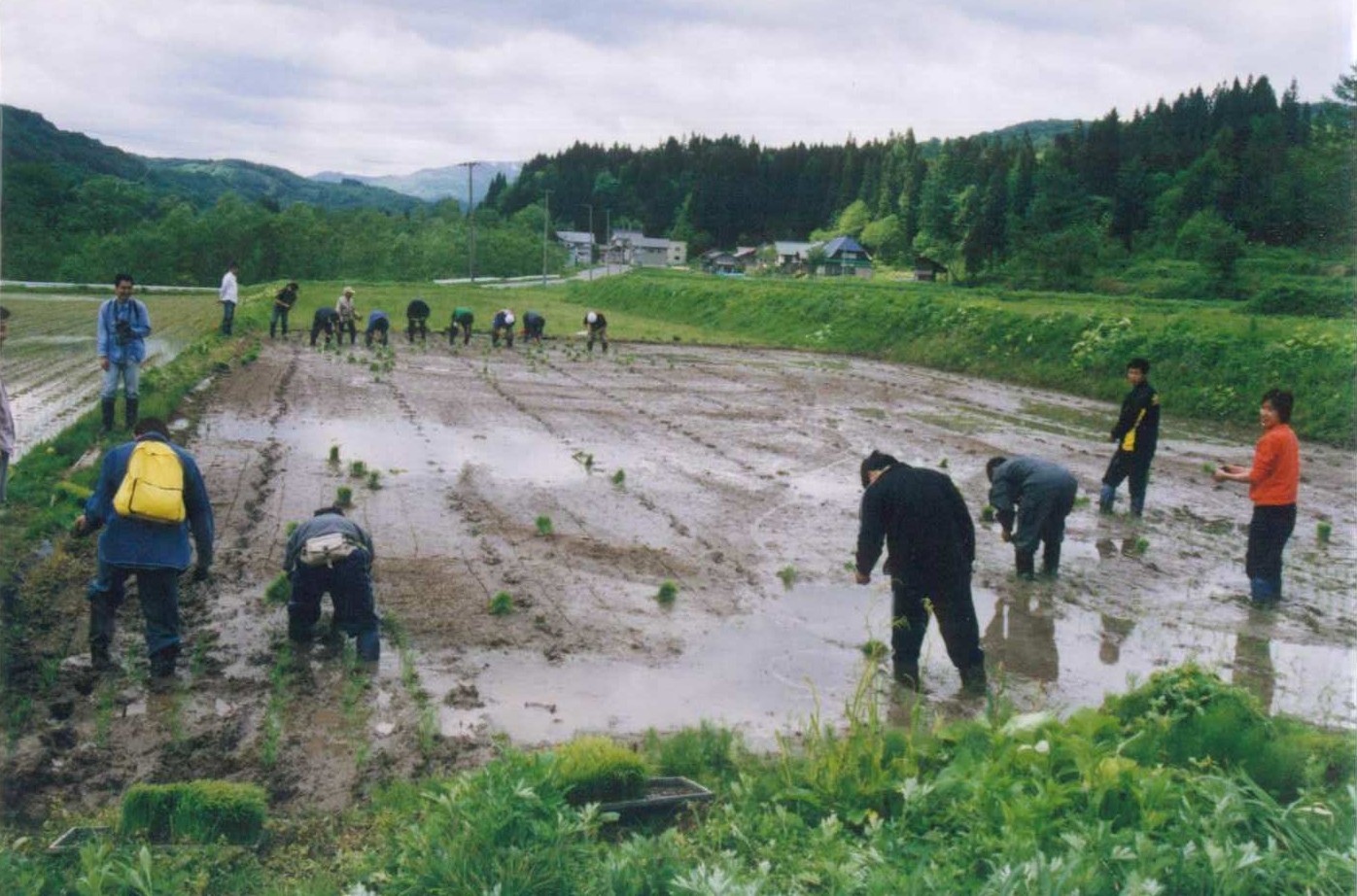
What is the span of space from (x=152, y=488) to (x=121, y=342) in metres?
7.28

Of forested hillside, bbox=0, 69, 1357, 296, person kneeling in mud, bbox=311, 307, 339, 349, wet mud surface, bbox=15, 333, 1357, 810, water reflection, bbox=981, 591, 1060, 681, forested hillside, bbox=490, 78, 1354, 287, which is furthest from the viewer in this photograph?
forested hillside, bbox=490, 78, 1354, 287

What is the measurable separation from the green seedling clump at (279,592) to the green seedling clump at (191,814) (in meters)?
3.62

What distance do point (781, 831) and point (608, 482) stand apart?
362 inches

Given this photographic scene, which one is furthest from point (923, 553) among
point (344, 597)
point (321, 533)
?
point (321, 533)

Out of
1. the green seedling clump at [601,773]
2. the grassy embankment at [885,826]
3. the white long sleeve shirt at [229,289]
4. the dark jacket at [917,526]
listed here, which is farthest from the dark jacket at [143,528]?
the white long sleeve shirt at [229,289]

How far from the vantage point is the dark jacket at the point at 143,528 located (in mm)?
6797

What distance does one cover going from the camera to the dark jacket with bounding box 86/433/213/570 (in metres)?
6.80

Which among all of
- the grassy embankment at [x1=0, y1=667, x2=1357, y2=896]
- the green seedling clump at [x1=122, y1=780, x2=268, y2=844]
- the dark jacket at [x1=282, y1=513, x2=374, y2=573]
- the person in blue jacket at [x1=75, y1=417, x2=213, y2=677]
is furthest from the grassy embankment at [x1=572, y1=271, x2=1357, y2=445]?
the green seedling clump at [x1=122, y1=780, x2=268, y2=844]

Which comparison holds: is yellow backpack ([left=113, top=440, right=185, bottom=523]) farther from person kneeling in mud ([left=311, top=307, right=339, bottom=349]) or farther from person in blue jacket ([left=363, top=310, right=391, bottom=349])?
person in blue jacket ([left=363, top=310, right=391, bottom=349])

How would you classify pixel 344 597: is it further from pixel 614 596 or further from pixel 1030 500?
pixel 1030 500

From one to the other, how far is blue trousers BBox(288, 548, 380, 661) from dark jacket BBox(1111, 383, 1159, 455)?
8.31m

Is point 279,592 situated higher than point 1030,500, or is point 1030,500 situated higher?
point 1030,500

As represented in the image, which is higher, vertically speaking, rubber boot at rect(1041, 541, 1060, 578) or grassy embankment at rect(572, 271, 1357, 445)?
grassy embankment at rect(572, 271, 1357, 445)

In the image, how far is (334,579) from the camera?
7.36 metres
